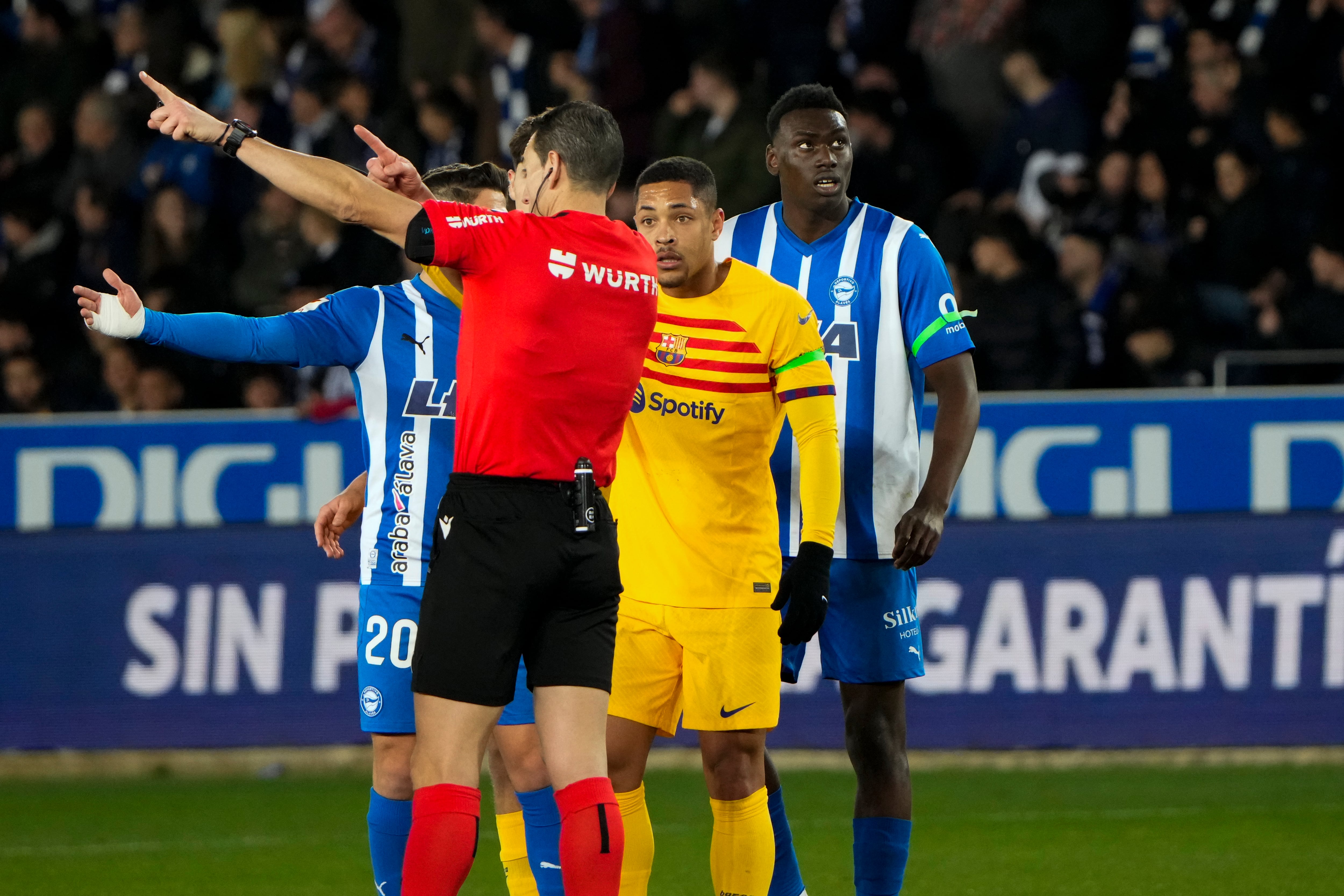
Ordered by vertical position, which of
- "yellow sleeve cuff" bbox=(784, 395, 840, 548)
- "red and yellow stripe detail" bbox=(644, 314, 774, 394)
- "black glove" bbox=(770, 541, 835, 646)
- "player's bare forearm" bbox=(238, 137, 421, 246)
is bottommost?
"black glove" bbox=(770, 541, 835, 646)

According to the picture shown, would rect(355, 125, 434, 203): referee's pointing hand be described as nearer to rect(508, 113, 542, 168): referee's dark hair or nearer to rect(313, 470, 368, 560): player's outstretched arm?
rect(508, 113, 542, 168): referee's dark hair

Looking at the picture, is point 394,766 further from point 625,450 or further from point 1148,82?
point 1148,82

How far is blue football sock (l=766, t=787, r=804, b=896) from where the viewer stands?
19.3 ft

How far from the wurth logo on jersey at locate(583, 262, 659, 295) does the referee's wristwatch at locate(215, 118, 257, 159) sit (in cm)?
87

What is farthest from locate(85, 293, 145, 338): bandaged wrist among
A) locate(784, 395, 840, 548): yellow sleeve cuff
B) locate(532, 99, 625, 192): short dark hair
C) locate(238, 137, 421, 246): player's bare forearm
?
locate(784, 395, 840, 548): yellow sleeve cuff

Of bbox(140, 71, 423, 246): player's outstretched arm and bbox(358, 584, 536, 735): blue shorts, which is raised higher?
bbox(140, 71, 423, 246): player's outstretched arm

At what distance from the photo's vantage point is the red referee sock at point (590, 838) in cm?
450

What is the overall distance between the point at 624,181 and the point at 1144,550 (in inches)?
194

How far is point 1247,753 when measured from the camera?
9.10m

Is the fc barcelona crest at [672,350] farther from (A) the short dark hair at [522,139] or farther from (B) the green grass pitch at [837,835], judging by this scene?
(B) the green grass pitch at [837,835]

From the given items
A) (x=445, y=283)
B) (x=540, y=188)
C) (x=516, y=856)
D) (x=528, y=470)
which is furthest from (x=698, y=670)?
(x=540, y=188)

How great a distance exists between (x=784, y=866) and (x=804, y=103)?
253 cm

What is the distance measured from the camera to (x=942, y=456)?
19.0 feet

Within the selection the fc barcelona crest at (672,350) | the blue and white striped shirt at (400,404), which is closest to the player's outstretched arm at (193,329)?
the blue and white striped shirt at (400,404)
